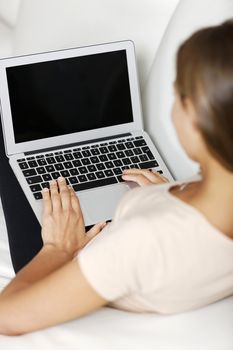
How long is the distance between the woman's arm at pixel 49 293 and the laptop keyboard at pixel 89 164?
0.64ft

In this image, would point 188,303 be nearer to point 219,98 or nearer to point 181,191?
point 181,191

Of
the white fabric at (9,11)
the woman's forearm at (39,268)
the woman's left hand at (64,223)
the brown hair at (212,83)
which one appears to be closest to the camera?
the brown hair at (212,83)

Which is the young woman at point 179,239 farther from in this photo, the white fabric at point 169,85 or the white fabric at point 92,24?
the white fabric at point 92,24

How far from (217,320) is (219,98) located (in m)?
0.33

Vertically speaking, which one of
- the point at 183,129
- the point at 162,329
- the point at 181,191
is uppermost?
the point at 183,129

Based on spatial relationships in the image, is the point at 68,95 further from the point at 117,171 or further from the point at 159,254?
the point at 159,254

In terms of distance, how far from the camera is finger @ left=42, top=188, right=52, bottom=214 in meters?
1.23

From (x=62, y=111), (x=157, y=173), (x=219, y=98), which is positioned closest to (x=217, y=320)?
(x=219, y=98)

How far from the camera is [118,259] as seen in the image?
32.1 inches

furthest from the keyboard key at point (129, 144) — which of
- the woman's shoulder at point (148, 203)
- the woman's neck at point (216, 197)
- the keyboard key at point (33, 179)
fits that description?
the woman's neck at point (216, 197)

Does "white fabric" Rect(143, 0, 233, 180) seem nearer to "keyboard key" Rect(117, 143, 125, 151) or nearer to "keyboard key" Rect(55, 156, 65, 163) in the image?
"keyboard key" Rect(117, 143, 125, 151)

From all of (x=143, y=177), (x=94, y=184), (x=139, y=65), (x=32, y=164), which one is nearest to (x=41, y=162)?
(x=32, y=164)

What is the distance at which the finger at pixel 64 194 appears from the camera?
1230 mm

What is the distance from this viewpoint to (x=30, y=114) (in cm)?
137
